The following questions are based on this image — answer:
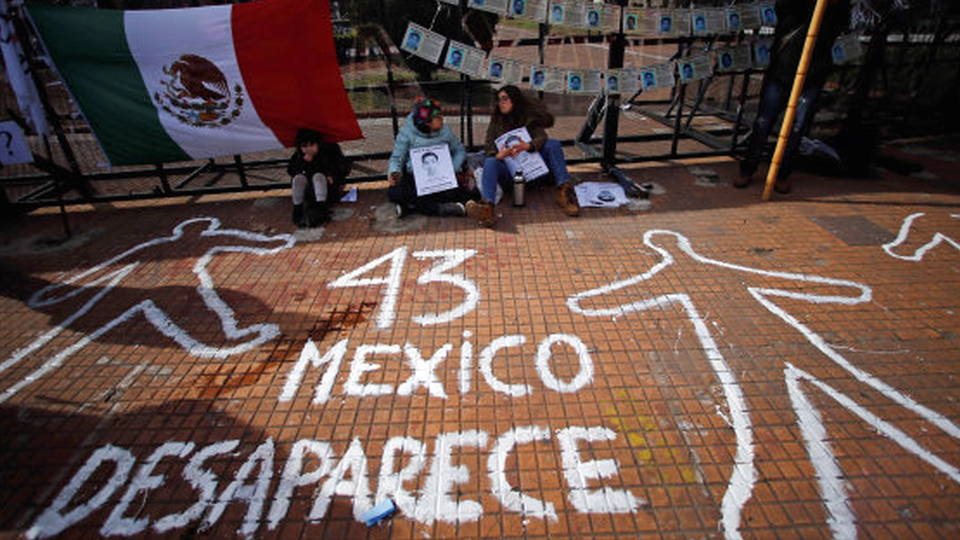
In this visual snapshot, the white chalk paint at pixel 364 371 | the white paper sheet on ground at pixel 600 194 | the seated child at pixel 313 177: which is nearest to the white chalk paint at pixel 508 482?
the white chalk paint at pixel 364 371

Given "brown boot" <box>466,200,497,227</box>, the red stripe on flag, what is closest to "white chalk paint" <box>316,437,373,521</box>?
"brown boot" <box>466,200,497,227</box>

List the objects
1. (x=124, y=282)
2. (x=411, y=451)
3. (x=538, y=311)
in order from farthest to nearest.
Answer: (x=124, y=282) < (x=538, y=311) < (x=411, y=451)

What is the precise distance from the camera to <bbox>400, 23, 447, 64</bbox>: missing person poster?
5.39 m

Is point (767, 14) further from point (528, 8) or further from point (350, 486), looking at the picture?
point (350, 486)

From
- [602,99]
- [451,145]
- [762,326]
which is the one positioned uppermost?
[602,99]

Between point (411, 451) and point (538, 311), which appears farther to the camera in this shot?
point (538, 311)

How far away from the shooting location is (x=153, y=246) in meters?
5.10

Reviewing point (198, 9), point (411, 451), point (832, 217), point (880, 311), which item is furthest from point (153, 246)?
point (832, 217)

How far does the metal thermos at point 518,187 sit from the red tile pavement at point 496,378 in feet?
1.20

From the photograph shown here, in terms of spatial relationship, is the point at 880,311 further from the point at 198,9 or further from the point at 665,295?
the point at 198,9

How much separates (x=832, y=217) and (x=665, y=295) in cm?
262

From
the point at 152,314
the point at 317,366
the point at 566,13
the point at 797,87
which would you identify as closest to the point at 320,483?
the point at 317,366

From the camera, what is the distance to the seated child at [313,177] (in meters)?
5.35

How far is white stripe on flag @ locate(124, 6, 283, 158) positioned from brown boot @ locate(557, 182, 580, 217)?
3.38m
